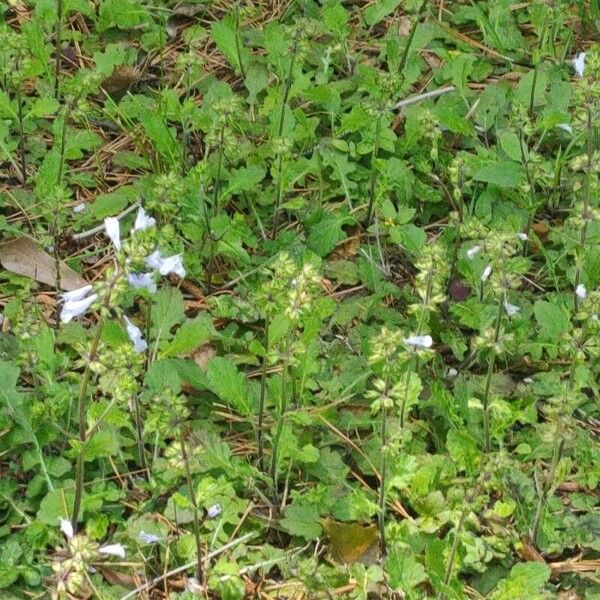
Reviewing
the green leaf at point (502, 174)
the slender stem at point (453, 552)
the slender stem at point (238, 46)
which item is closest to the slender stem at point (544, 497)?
the slender stem at point (453, 552)

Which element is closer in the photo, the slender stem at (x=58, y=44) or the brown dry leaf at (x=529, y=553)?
the brown dry leaf at (x=529, y=553)

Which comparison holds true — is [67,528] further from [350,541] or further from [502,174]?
[502,174]

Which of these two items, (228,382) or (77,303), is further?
(228,382)

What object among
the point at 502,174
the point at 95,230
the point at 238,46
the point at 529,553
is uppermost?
the point at 238,46

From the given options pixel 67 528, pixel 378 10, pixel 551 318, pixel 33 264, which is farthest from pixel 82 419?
pixel 378 10

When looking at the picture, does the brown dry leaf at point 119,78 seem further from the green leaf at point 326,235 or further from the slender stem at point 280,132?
the green leaf at point 326,235

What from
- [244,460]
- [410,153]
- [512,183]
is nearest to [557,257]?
[512,183]

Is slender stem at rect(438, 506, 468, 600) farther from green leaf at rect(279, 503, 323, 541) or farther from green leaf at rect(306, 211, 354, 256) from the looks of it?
green leaf at rect(306, 211, 354, 256)
